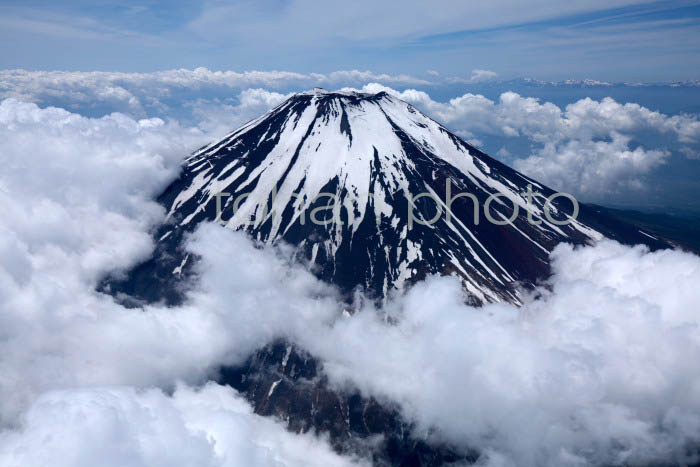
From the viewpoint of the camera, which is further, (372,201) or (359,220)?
(372,201)

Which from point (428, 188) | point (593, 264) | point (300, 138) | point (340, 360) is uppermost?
point (300, 138)

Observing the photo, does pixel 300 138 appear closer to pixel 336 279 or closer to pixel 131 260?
pixel 336 279

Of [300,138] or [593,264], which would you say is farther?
[300,138]

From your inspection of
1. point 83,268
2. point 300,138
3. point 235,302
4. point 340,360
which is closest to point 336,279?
point 340,360

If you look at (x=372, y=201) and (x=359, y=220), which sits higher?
(x=372, y=201)
